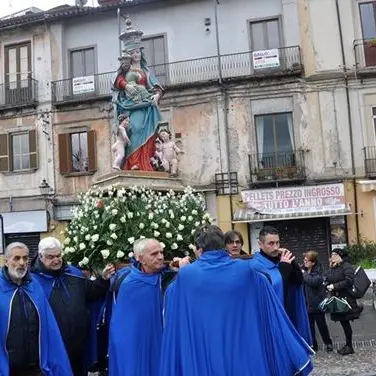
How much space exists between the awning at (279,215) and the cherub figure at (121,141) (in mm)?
12746

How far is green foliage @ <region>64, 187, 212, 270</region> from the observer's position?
697 centimetres

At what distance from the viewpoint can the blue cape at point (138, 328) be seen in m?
4.89

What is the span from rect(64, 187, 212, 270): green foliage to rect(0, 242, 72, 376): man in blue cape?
2.25 metres

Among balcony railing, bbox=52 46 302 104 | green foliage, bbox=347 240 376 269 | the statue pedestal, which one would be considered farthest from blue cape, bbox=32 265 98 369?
balcony railing, bbox=52 46 302 104

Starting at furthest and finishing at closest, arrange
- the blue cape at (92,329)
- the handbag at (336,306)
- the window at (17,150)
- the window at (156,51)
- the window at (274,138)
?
the window at (17,150) < the window at (156,51) < the window at (274,138) < the handbag at (336,306) < the blue cape at (92,329)

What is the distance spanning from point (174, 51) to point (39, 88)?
609 cm

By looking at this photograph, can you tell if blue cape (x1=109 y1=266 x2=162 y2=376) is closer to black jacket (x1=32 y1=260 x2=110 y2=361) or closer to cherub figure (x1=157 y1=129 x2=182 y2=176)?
black jacket (x1=32 y1=260 x2=110 y2=361)

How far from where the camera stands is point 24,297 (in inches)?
177

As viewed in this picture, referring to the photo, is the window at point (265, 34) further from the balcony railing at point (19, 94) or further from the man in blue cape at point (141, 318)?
the man in blue cape at point (141, 318)

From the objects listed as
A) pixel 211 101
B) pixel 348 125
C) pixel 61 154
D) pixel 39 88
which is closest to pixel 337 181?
pixel 348 125

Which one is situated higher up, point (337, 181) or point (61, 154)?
point (61, 154)

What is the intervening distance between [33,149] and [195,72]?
7626 mm

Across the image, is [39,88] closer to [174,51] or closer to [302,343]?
[174,51]

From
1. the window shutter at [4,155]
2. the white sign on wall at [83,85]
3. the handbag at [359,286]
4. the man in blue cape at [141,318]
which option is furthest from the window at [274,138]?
the man in blue cape at [141,318]
